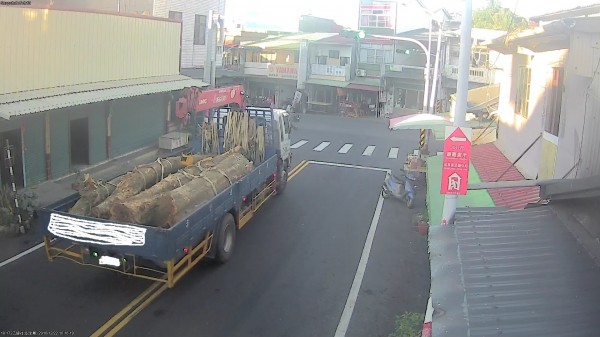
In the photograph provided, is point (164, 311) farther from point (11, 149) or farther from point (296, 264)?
point (11, 149)

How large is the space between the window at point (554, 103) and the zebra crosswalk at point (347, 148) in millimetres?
16286

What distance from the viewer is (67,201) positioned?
10570mm

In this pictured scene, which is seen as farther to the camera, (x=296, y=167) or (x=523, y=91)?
(x=296, y=167)

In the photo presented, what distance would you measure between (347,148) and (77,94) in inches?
616

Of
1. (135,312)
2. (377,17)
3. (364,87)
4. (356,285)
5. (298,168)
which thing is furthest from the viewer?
(377,17)

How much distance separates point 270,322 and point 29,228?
7090 millimetres

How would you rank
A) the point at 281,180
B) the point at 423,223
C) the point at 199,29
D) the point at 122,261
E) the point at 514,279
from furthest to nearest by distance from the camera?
the point at 199,29
the point at 281,180
the point at 423,223
the point at 122,261
the point at 514,279

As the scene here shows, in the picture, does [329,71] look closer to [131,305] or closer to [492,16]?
[492,16]

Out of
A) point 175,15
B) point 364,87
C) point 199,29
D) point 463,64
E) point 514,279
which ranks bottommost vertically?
point 514,279

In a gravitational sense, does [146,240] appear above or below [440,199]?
below

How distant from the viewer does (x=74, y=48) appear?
58.5 ft

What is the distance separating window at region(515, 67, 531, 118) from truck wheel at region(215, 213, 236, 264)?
24.9 feet

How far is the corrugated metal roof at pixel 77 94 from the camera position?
1445 cm

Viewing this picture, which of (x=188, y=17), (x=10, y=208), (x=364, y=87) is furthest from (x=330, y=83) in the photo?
(x=10, y=208)
